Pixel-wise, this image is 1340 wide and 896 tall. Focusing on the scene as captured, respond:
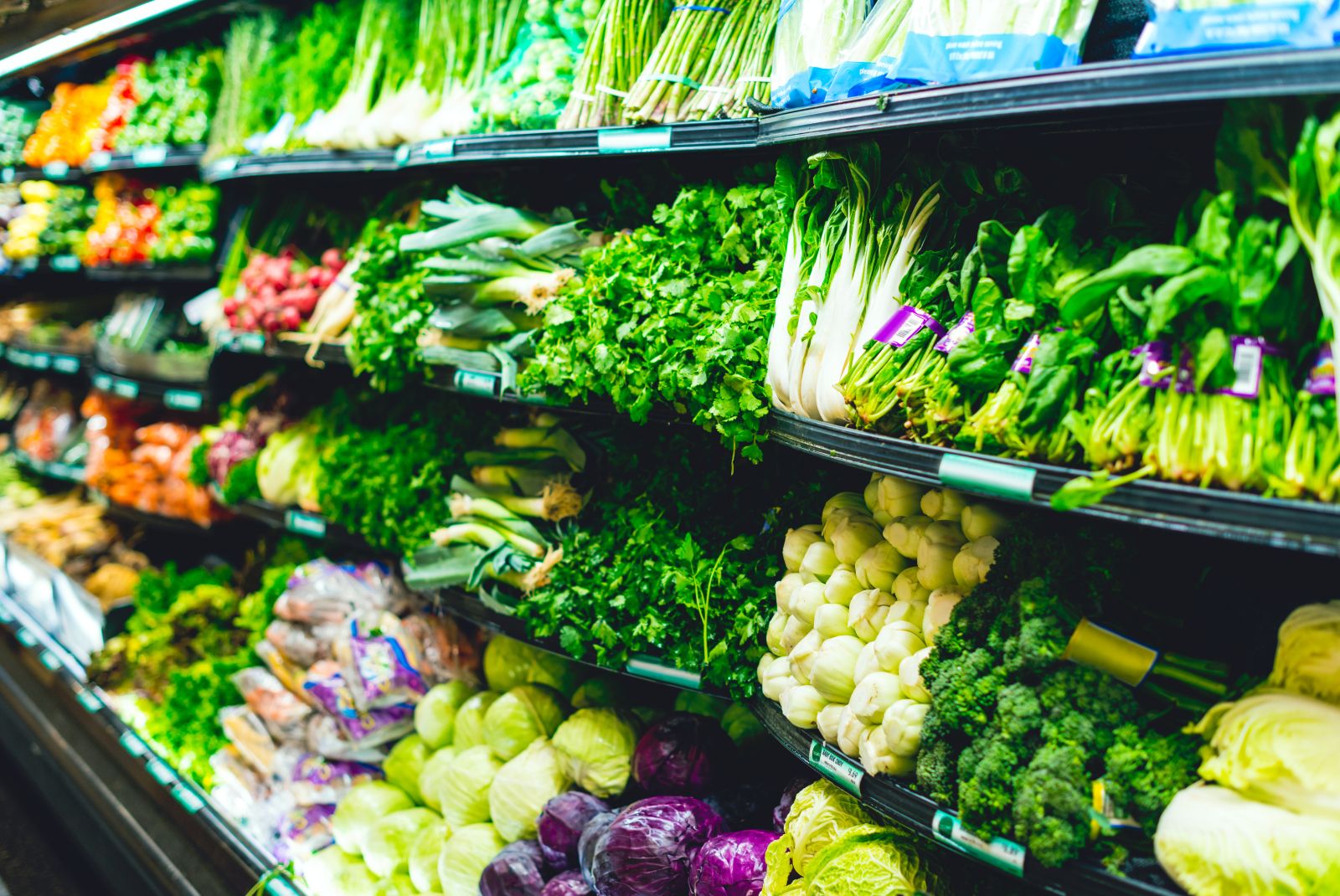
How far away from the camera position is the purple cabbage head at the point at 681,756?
235 cm

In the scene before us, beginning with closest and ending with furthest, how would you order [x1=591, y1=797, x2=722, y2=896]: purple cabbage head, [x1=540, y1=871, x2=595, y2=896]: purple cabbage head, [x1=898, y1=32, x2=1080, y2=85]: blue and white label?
[x1=898, y1=32, x2=1080, y2=85]: blue and white label < [x1=591, y1=797, x2=722, y2=896]: purple cabbage head < [x1=540, y1=871, x2=595, y2=896]: purple cabbage head

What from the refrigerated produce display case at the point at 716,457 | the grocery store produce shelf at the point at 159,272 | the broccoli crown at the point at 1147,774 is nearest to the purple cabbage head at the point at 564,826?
the refrigerated produce display case at the point at 716,457

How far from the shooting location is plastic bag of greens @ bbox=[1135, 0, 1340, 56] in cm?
110

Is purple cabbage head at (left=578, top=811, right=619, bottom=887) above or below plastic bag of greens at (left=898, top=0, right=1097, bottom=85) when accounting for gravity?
below

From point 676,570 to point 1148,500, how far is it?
3.99 ft

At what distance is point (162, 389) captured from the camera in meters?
4.35

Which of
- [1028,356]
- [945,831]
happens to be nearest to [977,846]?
[945,831]

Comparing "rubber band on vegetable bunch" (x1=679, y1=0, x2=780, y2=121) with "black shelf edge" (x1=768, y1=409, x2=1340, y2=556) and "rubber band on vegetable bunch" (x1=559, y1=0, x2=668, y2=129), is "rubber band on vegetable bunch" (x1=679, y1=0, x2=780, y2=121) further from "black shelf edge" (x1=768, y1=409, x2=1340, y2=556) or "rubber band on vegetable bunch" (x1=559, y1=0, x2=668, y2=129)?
"black shelf edge" (x1=768, y1=409, x2=1340, y2=556)

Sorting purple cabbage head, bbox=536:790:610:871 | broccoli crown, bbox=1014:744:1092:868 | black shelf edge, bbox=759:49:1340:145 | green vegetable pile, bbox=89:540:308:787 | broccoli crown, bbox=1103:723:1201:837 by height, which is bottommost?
green vegetable pile, bbox=89:540:308:787

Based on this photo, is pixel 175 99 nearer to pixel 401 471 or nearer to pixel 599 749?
pixel 401 471

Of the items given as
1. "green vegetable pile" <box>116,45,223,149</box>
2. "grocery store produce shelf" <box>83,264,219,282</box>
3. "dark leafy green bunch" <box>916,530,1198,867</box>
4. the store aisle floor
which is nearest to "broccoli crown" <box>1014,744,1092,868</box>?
"dark leafy green bunch" <box>916,530,1198,867</box>

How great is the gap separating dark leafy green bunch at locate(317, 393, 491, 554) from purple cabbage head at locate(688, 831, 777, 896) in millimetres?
1319

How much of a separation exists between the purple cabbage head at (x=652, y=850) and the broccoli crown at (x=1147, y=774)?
1083mm

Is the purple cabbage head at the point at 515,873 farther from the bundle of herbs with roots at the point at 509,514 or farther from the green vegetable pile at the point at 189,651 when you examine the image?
the green vegetable pile at the point at 189,651
